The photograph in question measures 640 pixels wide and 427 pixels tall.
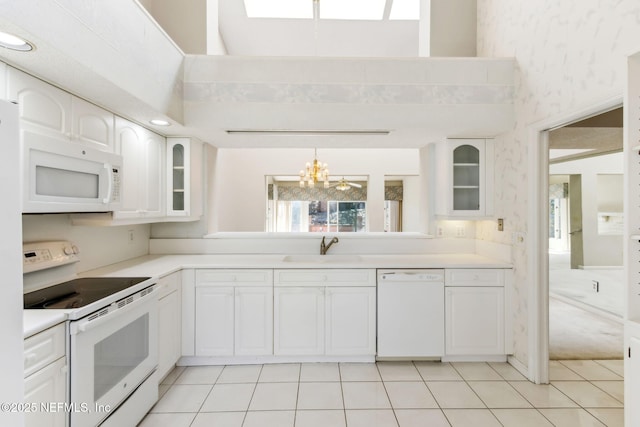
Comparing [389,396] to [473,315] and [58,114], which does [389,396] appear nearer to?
[473,315]

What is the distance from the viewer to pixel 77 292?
1.69 m

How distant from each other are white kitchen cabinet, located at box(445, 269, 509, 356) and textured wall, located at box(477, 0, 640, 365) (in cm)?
12

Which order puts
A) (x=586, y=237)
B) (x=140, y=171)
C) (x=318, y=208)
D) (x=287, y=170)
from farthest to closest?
(x=318, y=208) → (x=287, y=170) → (x=586, y=237) → (x=140, y=171)

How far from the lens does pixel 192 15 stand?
283cm

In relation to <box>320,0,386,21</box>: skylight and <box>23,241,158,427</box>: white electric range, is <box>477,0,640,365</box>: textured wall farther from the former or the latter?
<box>23,241,158,427</box>: white electric range

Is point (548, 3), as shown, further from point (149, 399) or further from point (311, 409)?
point (149, 399)

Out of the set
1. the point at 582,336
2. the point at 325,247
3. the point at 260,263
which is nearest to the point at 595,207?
the point at 582,336

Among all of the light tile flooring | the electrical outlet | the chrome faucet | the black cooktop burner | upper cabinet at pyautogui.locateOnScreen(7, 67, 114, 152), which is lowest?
the light tile flooring

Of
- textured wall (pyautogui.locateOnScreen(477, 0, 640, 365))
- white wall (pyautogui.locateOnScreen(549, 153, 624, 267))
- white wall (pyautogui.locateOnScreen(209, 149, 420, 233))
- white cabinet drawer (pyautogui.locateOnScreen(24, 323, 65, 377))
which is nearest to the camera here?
white cabinet drawer (pyautogui.locateOnScreen(24, 323, 65, 377))

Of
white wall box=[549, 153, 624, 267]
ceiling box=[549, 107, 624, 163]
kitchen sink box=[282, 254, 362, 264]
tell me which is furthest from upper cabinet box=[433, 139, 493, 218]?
white wall box=[549, 153, 624, 267]

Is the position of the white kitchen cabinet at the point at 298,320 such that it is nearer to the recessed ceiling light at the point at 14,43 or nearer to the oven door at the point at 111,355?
the oven door at the point at 111,355

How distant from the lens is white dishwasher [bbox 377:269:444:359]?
2520 mm

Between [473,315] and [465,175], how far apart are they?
121cm

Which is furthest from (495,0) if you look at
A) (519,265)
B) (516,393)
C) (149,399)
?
(149,399)
